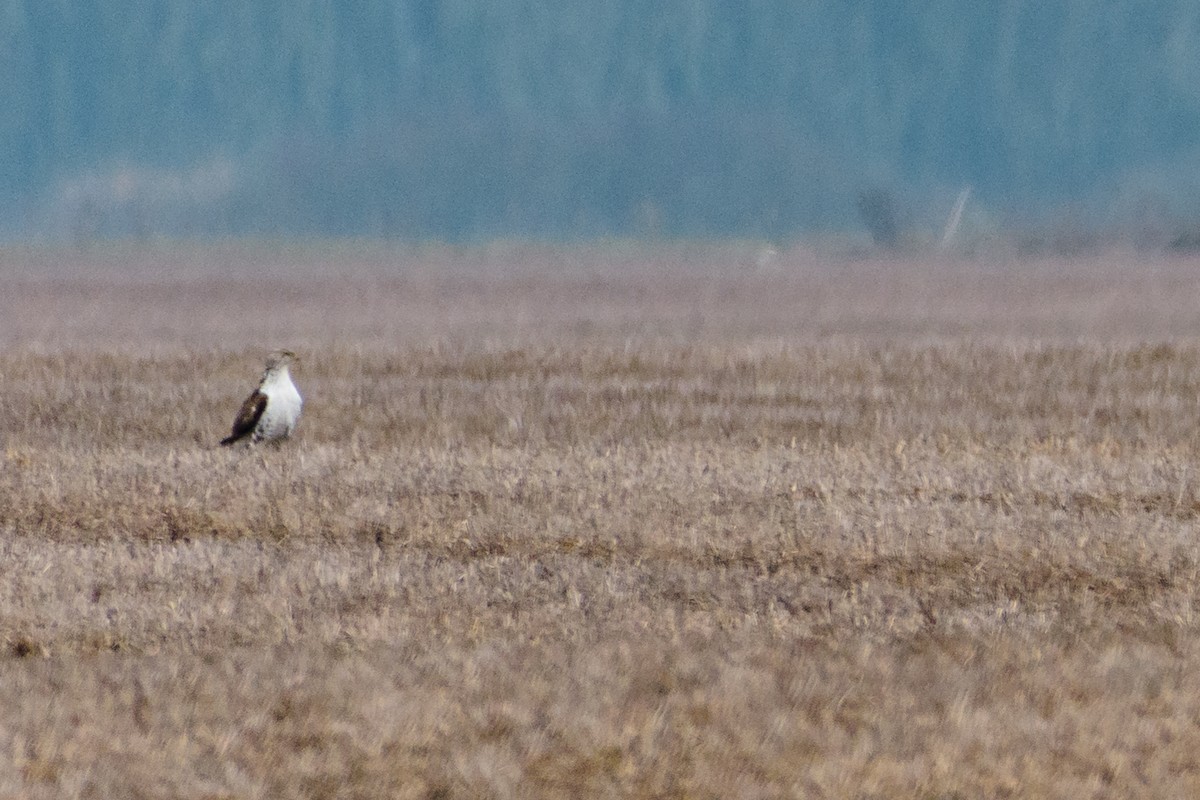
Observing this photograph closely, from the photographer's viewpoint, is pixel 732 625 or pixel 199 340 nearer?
pixel 732 625

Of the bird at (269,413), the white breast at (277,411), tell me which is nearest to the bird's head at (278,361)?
the bird at (269,413)

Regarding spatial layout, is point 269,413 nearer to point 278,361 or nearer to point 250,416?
point 250,416

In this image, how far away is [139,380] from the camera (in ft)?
67.5

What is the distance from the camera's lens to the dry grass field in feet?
20.4

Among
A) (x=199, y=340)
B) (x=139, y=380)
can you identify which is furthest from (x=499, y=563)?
(x=199, y=340)

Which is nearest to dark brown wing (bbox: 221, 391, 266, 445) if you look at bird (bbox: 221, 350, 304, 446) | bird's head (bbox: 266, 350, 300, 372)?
bird (bbox: 221, 350, 304, 446)

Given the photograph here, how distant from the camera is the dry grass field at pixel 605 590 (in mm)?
6219

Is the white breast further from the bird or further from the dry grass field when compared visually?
the dry grass field

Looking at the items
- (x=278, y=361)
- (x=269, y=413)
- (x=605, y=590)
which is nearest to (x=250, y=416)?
(x=269, y=413)

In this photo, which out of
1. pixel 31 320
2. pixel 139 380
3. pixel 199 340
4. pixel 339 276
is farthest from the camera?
pixel 339 276

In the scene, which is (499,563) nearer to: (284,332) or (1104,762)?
(1104,762)

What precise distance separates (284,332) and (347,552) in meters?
18.9

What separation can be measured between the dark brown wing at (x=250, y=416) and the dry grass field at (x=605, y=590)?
398 mm

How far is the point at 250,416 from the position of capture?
547 inches
